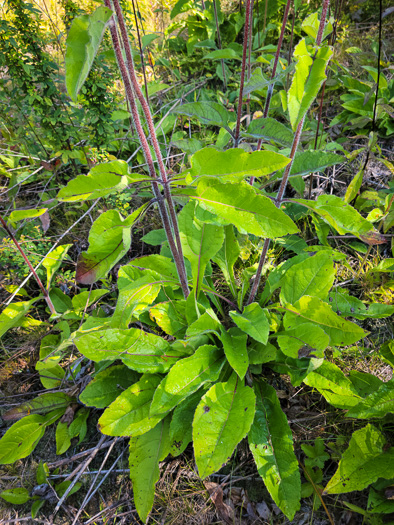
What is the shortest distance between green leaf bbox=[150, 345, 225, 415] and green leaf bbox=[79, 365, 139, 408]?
440mm

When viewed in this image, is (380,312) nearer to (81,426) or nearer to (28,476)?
(81,426)

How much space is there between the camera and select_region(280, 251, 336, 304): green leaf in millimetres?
1754

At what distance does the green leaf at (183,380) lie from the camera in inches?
59.5

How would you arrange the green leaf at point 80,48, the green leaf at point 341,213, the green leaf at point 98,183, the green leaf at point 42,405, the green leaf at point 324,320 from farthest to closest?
the green leaf at point 42,405
the green leaf at point 324,320
the green leaf at point 341,213
the green leaf at point 98,183
the green leaf at point 80,48

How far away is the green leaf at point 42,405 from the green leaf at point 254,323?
1.29 meters

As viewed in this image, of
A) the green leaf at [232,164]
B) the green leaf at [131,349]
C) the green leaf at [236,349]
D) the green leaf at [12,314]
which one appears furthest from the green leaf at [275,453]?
the green leaf at [12,314]

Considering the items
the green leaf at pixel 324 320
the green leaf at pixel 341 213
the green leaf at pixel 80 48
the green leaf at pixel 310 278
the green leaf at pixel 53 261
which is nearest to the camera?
the green leaf at pixel 80 48

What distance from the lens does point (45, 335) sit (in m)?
2.37

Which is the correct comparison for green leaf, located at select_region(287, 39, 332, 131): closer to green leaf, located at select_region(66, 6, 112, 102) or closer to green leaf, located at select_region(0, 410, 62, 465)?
green leaf, located at select_region(66, 6, 112, 102)

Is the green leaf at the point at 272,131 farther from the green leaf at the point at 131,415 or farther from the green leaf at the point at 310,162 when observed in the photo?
the green leaf at the point at 131,415

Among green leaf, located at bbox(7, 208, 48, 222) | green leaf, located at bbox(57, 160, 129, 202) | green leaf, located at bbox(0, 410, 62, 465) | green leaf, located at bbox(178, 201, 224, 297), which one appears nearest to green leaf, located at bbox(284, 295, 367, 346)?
green leaf, located at bbox(178, 201, 224, 297)

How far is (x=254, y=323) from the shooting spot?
1.62m

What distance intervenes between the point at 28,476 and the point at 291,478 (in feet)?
5.19

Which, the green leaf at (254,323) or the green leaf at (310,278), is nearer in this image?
the green leaf at (254,323)
